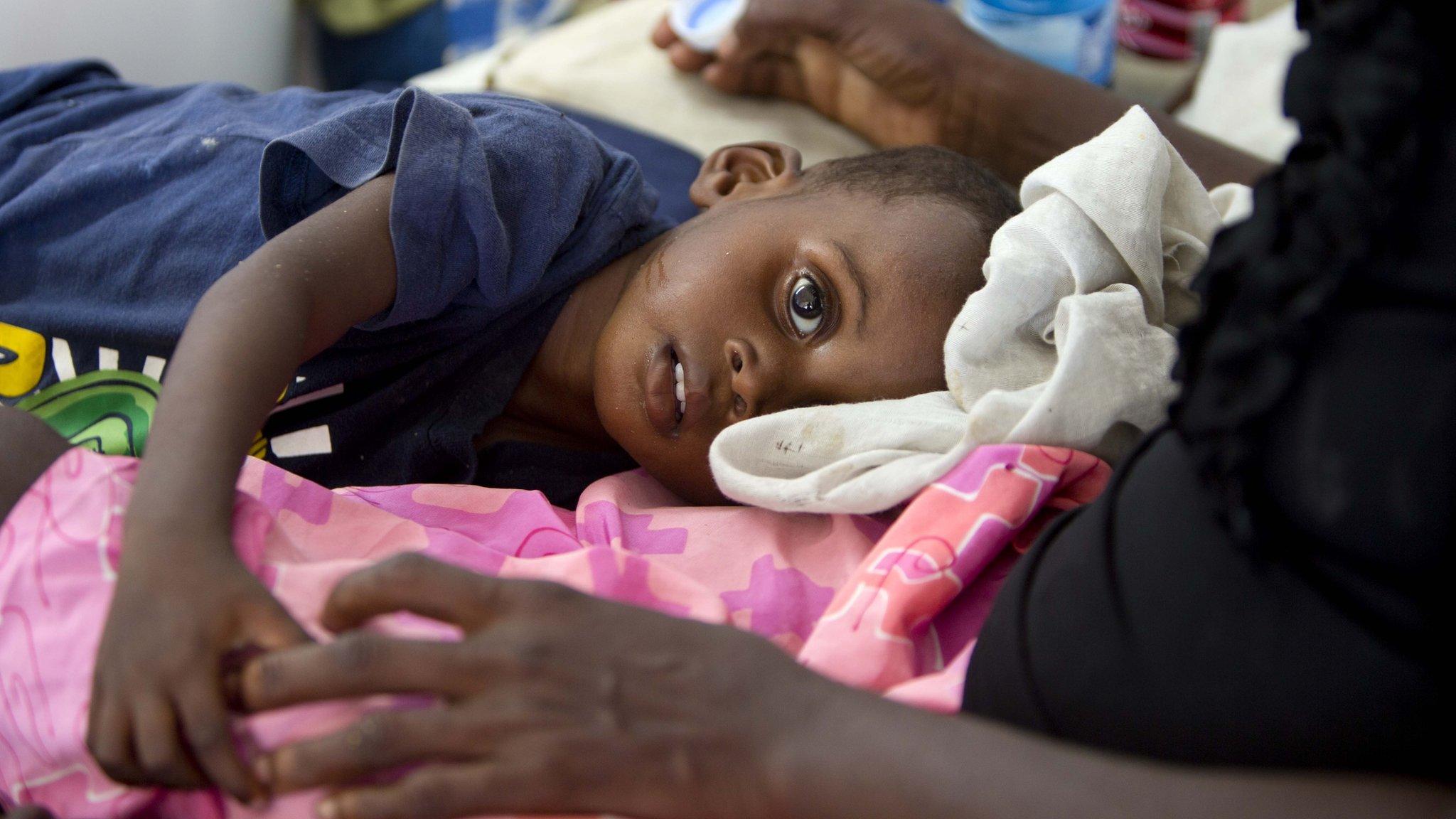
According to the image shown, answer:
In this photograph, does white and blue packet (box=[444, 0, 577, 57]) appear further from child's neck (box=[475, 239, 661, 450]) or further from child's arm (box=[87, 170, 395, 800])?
child's arm (box=[87, 170, 395, 800])

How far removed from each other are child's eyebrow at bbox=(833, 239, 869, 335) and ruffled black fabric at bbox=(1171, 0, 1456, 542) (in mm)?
467

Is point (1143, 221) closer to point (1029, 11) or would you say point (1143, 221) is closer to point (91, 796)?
point (91, 796)

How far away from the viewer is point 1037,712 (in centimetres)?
58

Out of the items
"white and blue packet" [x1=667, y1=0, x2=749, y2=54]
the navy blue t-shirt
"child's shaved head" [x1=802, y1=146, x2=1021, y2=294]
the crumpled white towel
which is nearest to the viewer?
the crumpled white towel

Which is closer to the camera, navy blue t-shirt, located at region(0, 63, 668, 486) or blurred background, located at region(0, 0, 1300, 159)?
navy blue t-shirt, located at region(0, 63, 668, 486)

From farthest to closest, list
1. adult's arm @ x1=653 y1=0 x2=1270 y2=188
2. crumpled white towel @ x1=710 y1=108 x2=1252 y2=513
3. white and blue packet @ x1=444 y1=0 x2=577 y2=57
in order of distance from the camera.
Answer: white and blue packet @ x1=444 y1=0 x2=577 y2=57, adult's arm @ x1=653 y1=0 x2=1270 y2=188, crumpled white towel @ x1=710 y1=108 x2=1252 y2=513

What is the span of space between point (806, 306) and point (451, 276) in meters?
0.32

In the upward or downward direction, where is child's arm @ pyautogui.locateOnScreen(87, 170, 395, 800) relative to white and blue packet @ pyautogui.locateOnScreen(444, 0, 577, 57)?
upward


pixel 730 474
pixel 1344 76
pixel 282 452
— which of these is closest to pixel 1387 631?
pixel 1344 76

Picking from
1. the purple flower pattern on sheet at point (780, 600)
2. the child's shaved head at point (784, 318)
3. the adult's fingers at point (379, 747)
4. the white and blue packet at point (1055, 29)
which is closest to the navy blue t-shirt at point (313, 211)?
the child's shaved head at point (784, 318)

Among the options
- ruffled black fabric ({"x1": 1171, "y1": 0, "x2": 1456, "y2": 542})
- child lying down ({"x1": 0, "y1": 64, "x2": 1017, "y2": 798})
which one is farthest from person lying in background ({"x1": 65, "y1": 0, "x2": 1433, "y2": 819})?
child lying down ({"x1": 0, "y1": 64, "x2": 1017, "y2": 798})

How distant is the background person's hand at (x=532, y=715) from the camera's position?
55cm

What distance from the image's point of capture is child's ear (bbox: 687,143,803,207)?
1204mm

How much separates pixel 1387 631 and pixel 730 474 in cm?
50
